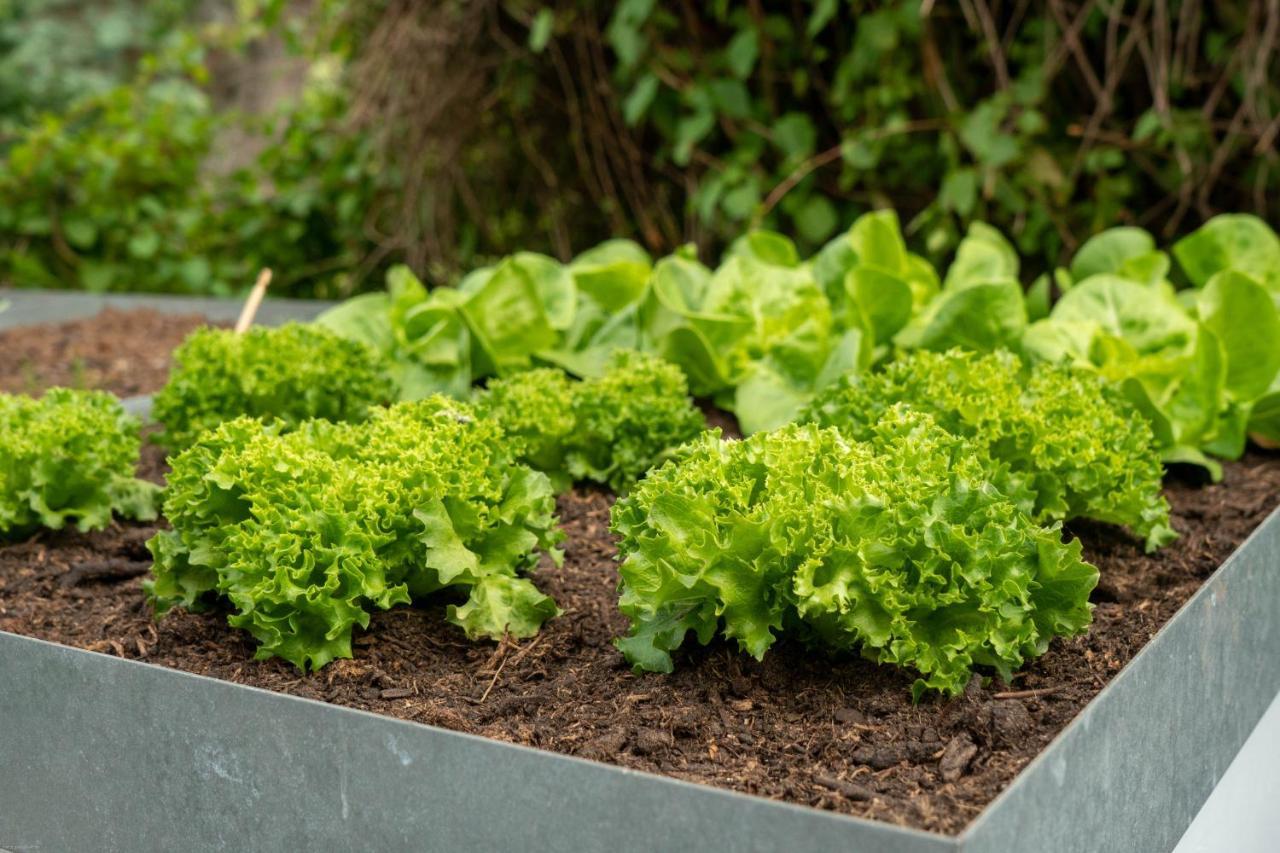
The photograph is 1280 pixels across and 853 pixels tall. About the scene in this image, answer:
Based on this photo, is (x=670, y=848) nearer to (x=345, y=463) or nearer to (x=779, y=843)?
(x=779, y=843)

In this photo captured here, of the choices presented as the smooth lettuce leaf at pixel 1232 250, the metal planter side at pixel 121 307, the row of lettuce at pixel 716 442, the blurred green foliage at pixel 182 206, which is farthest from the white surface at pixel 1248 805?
the blurred green foliage at pixel 182 206

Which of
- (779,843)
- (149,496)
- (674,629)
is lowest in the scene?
(149,496)

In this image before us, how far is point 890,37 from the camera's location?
4.09 m

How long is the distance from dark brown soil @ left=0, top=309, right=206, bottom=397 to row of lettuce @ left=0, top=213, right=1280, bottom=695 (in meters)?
0.90

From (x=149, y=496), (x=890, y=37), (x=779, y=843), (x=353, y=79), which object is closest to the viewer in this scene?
(x=779, y=843)

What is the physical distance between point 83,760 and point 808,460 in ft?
3.15

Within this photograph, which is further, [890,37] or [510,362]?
[890,37]

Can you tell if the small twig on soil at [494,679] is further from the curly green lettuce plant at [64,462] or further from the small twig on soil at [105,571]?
the curly green lettuce plant at [64,462]

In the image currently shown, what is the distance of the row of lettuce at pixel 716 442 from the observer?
1.58 m

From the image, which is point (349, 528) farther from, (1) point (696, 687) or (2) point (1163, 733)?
(2) point (1163, 733)

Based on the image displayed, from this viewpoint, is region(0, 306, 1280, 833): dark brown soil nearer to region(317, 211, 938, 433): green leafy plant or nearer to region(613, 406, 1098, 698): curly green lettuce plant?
region(613, 406, 1098, 698): curly green lettuce plant

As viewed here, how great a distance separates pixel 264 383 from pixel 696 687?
1.23m

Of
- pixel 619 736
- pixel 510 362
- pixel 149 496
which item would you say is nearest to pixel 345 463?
pixel 619 736

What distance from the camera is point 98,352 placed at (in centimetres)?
378
